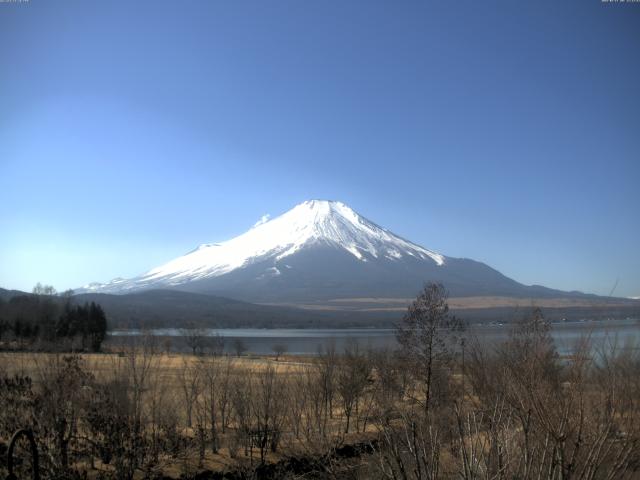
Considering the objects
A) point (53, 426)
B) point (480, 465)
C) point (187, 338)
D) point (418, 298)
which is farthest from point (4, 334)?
point (480, 465)

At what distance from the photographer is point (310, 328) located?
166250mm

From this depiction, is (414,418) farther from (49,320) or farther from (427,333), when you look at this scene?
(49,320)

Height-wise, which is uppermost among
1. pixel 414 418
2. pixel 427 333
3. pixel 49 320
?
pixel 414 418

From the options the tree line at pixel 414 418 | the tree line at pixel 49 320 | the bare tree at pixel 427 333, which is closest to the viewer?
the tree line at pixel 414 418

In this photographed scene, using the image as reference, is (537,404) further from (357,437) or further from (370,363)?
(370,363)

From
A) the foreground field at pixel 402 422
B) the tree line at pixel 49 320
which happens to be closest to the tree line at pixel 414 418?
the foreground field at pixel 402 422

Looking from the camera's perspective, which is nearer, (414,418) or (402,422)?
(414,418)

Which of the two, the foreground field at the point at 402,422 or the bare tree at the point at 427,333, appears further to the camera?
the bare tree at the point at 427,333

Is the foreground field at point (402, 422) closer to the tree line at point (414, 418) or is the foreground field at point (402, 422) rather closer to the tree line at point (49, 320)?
the tree line at point (414, 418)

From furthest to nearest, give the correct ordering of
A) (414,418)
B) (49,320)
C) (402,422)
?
(49,320), (402,422), (414,418)

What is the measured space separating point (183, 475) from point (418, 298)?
14009 mm

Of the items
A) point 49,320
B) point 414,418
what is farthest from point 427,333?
point 49,320

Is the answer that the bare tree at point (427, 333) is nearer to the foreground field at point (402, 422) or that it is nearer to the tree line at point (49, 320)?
the foreground field at point (402, 422)

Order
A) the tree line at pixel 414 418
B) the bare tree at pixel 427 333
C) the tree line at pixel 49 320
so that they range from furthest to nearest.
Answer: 1. the tree line at pixel 49 320
2. the bare tree at pixel 427 333
3. the tree line at pixel 414 418
